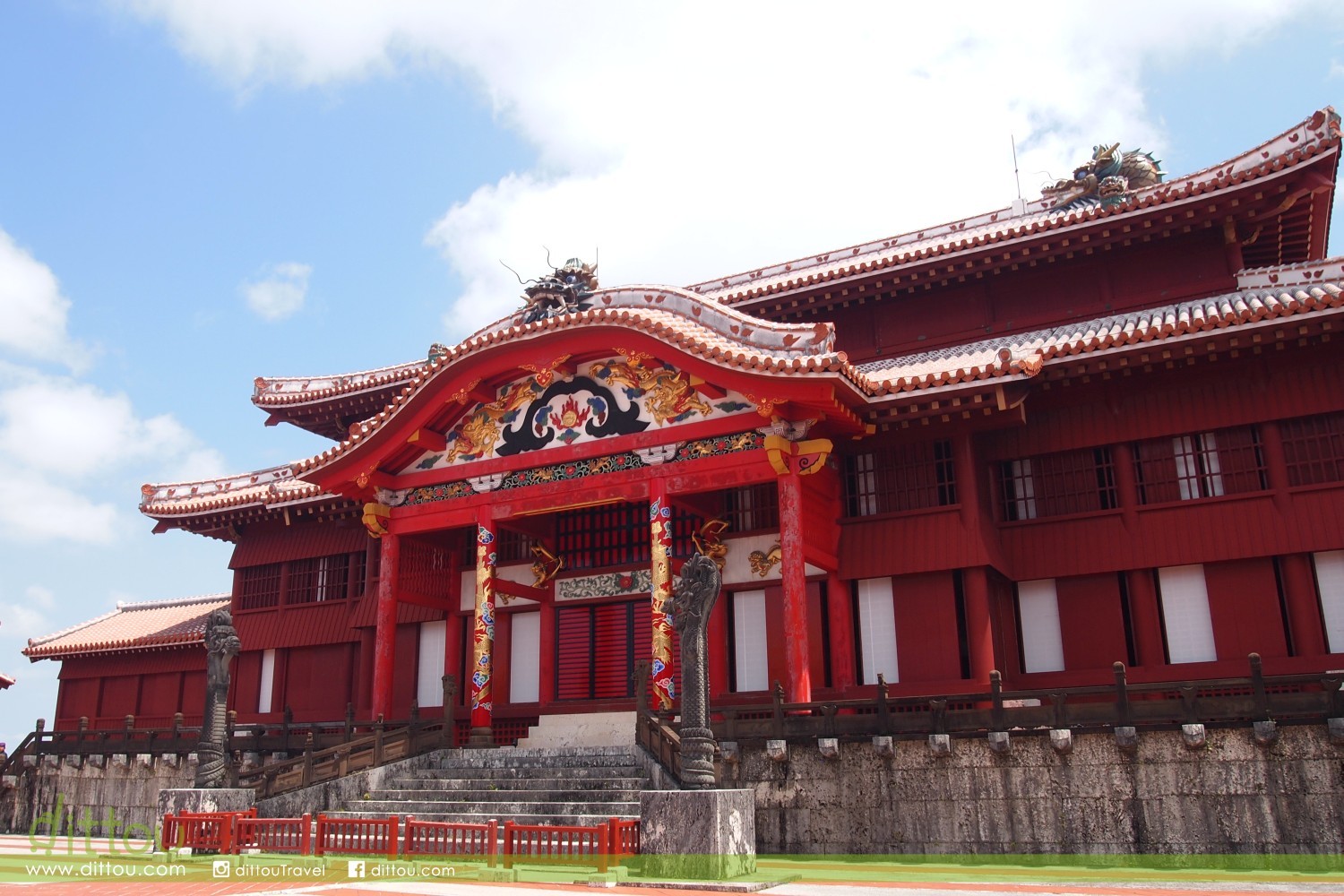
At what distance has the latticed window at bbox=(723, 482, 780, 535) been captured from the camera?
18.1 m

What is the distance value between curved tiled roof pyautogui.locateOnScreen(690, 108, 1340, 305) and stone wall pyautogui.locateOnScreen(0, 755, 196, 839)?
14.7 metres

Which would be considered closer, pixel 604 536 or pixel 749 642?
pixel 749 642

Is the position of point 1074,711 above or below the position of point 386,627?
below

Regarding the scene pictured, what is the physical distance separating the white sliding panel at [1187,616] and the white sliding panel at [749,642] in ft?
20.4

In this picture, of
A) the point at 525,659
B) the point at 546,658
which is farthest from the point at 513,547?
the point at 546,658

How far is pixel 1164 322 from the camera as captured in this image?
48.0ft

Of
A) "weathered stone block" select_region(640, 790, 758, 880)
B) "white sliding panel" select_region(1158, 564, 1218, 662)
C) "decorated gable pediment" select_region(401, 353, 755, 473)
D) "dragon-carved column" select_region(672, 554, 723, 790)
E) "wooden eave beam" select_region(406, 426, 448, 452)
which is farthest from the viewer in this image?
"wooden eave beam" select_region(406, 426, 448, 452)

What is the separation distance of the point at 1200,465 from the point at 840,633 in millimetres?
5953

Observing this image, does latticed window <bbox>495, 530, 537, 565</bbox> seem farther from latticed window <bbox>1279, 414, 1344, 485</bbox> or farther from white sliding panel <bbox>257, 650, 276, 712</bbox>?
latticed window <bbox>1279, 414, 1344, 485</bbox>

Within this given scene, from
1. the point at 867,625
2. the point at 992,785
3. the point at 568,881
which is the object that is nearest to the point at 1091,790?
the point at 992,785

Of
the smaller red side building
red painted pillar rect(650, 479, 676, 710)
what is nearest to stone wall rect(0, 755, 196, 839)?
the smaller red side building

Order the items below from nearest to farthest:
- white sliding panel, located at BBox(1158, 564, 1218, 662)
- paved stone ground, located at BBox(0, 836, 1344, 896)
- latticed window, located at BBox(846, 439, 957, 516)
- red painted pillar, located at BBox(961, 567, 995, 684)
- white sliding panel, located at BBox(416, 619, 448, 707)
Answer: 1. paved stone ground, located at BBox(0, 836, 1344, 896)
2. white sliding panel, located at BBox(1158, 564, 1218, 662)
3. red painted pillar, located at BBox(961, 567, 995, 684)
4. latticed window, located at BBox(846, 439, 957, 516)
5. white sliding panel, located at BBox(416, 619, 448, 707)

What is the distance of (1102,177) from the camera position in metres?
19.6

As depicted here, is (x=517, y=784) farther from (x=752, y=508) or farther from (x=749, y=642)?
(x=752, y=508)
